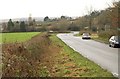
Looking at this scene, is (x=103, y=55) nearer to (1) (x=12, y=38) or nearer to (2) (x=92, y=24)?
(1) (x=12, y=38)

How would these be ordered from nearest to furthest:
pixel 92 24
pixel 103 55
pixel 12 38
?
pixel 103 55 < pixel 12 38 < pixel 92 24

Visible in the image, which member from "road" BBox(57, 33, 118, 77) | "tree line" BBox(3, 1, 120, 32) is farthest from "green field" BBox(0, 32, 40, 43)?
"road" BBox(57, 33, 118, 77)

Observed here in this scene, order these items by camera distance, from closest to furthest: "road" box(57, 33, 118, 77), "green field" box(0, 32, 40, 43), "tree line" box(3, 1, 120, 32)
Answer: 1. "road" box(57, 33, 118, 77)
2. "green field" box(0, 32, 40, 43)
3. "tree line" box(3, 1, 120, 32)

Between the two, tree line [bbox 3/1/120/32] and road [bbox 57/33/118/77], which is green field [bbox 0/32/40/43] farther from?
road [bbox 57/33/118/77]

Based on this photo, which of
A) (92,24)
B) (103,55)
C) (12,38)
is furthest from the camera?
(92,24)

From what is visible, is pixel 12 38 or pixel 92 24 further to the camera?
pixel 92 24

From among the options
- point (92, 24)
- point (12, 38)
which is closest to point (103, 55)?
point (12, 38)

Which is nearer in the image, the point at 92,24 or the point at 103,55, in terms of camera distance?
the point at 103,55

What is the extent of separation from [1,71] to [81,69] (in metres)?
6.17

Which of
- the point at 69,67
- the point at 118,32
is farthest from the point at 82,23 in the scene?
the point at 69,67

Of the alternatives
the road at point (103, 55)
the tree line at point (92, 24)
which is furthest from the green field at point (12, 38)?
the road at point (103, 55)

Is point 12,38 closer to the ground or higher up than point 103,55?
closer to the ground

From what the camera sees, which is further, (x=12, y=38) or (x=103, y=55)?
(x=12, y=38)

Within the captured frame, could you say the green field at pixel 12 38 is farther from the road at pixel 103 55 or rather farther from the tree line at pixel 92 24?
the road at pixel 103 55
